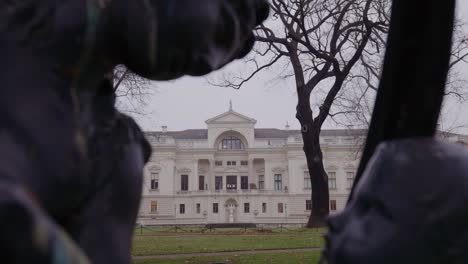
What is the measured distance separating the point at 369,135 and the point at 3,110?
2.11 feet

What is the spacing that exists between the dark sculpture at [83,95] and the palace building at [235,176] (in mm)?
49177

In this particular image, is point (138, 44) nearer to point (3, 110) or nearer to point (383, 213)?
point (3, 110)

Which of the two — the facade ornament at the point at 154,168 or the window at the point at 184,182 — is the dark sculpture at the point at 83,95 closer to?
the facade ornament at the point at 154,168

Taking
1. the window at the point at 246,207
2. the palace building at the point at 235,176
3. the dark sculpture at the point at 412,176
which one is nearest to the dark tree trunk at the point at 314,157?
the dark sculpture at the point at 412,176

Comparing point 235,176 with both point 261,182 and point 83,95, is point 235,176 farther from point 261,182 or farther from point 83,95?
point 83,95

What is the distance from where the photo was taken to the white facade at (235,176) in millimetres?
50781

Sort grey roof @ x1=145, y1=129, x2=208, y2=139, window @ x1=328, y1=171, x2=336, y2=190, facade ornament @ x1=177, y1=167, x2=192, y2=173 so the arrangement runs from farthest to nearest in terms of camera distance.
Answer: grey roof @ x1=145, y1=129, x2=208, y2=139, facade ornament @ x1=177, y1=167, x2=192, y2=173, window @ x1=328, y1=171, x2=336, y2=190

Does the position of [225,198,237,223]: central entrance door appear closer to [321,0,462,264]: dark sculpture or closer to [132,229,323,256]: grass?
[132,229,323,256]: grass

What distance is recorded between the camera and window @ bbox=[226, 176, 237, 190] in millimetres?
54812

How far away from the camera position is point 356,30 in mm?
15984

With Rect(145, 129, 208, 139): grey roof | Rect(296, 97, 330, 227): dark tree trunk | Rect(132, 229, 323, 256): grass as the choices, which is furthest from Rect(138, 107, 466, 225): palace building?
Rect(132, 229, 323, 256): grass

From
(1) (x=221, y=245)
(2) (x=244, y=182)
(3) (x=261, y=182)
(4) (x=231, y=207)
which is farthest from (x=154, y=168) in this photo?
(1) (x=221, y=245)

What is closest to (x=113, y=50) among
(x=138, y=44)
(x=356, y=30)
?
(x=138, y=44)

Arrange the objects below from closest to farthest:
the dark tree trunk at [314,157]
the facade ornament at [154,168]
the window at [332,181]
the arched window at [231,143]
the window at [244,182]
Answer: the dark tree trunk at [314,157] < the window at [332,181] < the facade ornament at [154,168] < the window at [244,182] < the arched window at [231,143]
